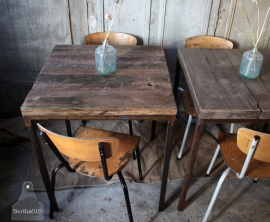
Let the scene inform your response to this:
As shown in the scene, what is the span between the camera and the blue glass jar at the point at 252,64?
157 centimetres

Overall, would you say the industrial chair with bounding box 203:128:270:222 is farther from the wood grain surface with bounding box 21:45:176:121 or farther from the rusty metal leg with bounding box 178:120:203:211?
the wood grain surface with bounding box 21:45:176:121

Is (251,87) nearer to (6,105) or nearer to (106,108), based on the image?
(106,108)

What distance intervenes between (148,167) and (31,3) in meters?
1.52

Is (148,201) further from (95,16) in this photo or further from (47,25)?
(47,25)

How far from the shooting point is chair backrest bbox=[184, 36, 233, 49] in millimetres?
2146

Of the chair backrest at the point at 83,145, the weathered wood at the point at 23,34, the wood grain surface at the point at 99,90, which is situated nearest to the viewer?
the chair backrest at the point at 83,145

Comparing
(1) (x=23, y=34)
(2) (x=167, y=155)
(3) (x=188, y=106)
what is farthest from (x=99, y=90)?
(1) (x=23, y=34)

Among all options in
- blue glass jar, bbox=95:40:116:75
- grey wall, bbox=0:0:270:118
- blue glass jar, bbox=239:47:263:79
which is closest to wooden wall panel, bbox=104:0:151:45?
grey wall, bbox=0:0:270:118

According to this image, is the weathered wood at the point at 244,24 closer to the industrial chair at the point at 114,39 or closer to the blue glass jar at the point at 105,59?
the industrial chair at the point at 114,39

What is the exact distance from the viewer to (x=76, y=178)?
6.54 feet

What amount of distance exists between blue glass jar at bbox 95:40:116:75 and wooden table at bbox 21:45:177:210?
40 millimetres

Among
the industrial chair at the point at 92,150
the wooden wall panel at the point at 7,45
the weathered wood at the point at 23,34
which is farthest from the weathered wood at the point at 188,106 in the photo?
the wooden wall panel at the point at 7,45

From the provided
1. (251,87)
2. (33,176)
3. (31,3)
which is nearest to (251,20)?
(251,87)

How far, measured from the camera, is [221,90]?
1.49 m
